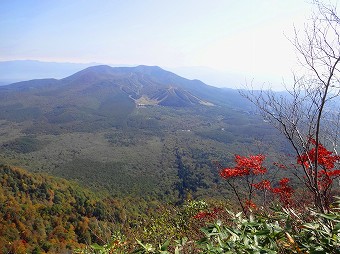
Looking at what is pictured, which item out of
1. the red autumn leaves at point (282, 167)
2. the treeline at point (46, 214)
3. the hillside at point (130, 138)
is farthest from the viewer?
the hillside at point (130, 138)

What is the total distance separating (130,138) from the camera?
9831 cm

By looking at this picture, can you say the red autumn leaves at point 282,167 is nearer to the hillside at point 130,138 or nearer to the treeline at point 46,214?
the hillside at point 130,138

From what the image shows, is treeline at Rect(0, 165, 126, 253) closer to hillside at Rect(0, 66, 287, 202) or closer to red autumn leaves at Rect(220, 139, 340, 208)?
hillside at Rect(0, 66, 287, 202)

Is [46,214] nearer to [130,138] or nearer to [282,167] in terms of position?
[282,167]

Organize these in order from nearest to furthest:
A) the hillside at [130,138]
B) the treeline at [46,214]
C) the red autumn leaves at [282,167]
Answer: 1. the red autumn leaves at [282,167]
2. the treeline at [46,214]
3. the hillside at [130,138]

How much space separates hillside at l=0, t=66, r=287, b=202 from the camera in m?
59.2

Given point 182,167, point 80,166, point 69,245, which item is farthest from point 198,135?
point 69,245

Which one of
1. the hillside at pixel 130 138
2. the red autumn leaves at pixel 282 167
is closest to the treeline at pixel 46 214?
the hillside at pixel 130 138

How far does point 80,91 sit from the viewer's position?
190m

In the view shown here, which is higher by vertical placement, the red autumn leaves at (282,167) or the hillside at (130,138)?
the red autumn leaves at (282,167)

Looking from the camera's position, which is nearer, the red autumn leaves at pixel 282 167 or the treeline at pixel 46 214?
the red autumn leaves at pixel 282 167

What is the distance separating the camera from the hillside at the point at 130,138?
5925cm

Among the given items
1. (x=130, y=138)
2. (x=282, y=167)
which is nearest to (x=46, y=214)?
(x=282, y=167)

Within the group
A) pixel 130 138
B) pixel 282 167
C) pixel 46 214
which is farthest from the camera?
pixel 130 138
